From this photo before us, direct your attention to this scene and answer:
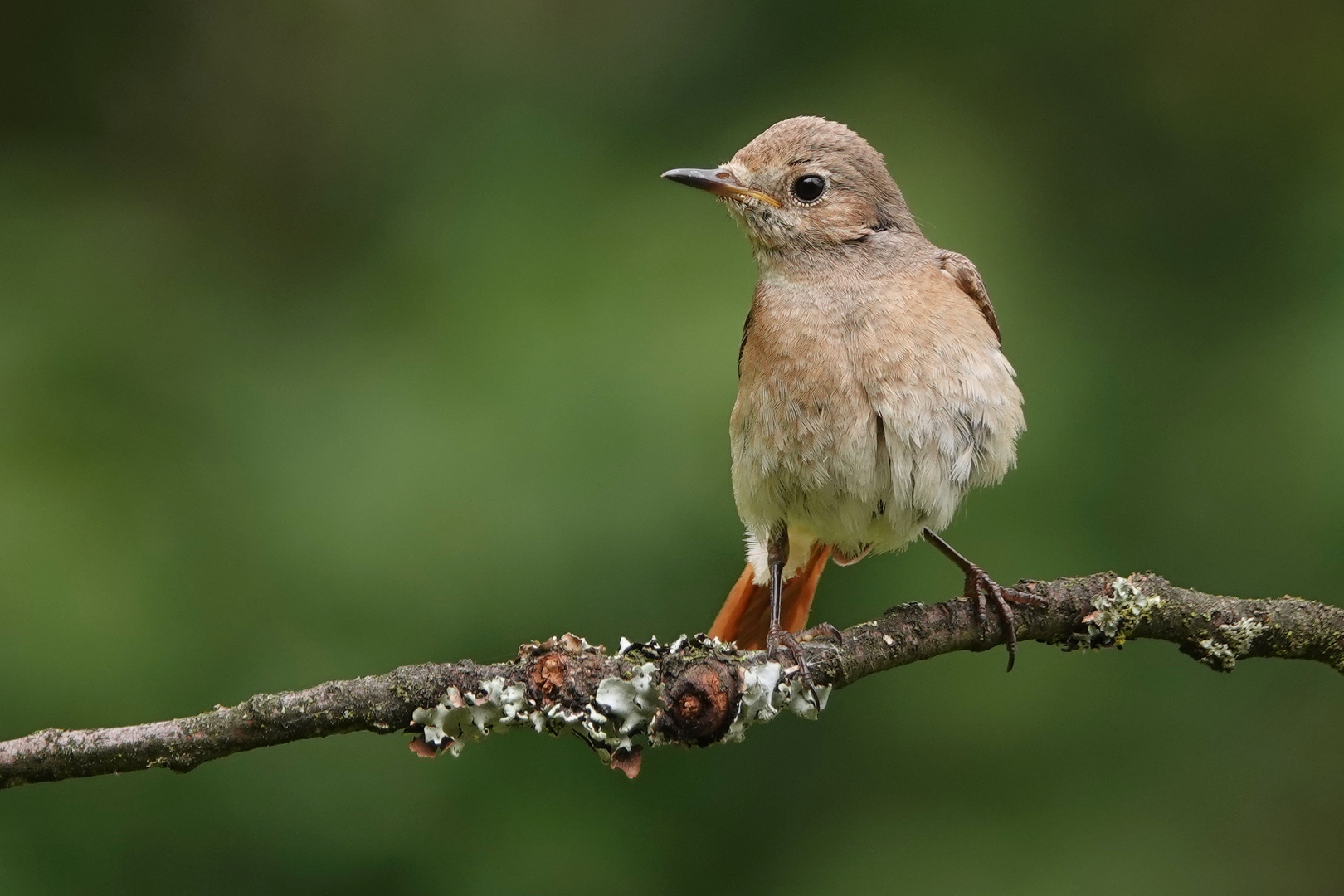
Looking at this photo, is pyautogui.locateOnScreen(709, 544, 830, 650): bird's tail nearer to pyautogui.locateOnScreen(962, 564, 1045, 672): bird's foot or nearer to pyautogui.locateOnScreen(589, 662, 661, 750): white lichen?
pyautogui.locateOnScreen(962, 564, 1045, 672): bird's foot

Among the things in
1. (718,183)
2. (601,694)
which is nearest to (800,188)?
(718,183)

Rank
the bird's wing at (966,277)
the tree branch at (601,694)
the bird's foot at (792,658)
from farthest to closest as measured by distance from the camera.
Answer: the bird's wing at (966,277) → the bird's foot at (792,658) → the tree branch at (601,694)

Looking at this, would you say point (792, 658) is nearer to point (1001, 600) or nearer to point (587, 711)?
point (587, 711)

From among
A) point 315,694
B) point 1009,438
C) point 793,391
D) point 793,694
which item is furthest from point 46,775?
point 1009,438

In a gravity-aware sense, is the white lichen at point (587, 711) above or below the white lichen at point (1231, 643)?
below

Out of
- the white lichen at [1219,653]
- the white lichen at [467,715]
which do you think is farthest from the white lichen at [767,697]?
the white lichen at [1219,653]

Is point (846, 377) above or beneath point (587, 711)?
above

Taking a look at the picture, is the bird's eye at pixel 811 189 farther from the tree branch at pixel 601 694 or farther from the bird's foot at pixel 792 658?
the bird's foot at pixel 792 658
